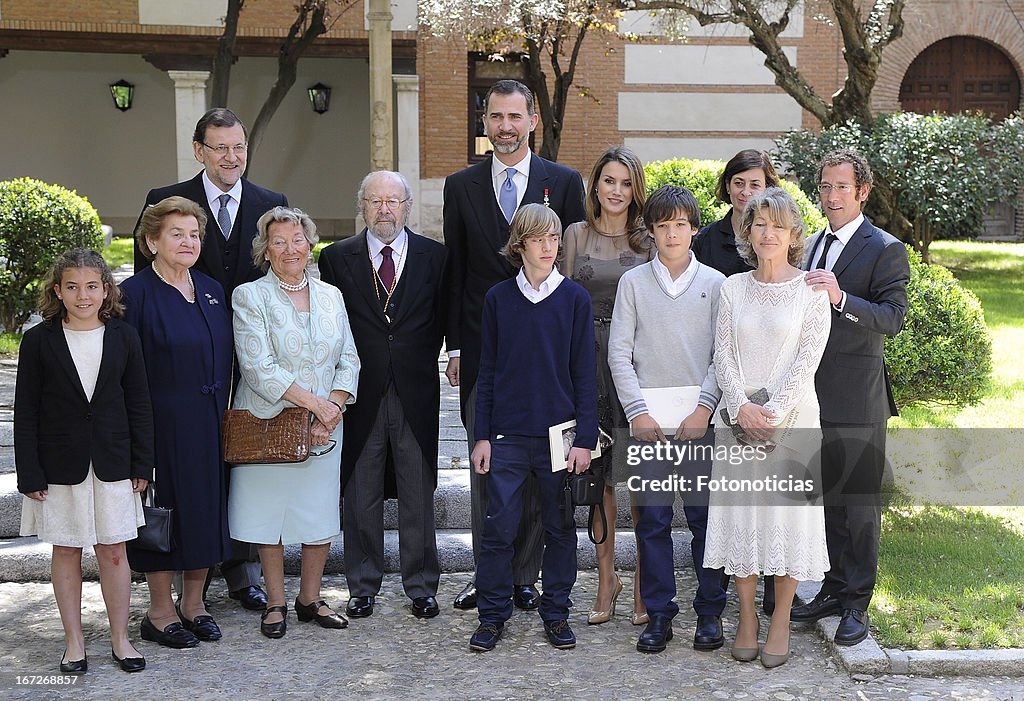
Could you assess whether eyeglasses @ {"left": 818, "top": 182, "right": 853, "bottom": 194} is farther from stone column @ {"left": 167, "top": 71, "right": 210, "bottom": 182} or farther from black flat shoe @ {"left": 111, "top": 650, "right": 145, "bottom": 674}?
stone column @ {"left": 167, "top": 71, "right": 210, "bottom": 182}

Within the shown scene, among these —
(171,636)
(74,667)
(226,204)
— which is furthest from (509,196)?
(74,667)

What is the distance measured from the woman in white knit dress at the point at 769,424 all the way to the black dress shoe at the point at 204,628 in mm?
2110

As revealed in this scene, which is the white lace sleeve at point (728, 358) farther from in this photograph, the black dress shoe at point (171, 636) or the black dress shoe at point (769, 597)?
the black dress shoe at point (171, 636)

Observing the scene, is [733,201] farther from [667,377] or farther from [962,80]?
[962,80]

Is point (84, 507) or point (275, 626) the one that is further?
point (275, 626)

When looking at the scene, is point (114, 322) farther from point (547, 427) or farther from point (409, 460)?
point (547, 427)

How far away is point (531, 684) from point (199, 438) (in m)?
1.70

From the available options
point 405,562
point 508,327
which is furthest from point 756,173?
point 405,562

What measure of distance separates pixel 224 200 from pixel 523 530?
204 cm

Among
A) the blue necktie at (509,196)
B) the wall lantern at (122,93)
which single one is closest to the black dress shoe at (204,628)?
the blue necktie at (509,196)

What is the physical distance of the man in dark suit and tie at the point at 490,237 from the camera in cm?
517

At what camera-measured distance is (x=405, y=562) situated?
5.19m

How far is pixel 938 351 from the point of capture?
6.21m

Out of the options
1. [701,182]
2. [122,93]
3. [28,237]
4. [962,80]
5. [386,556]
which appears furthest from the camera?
[122,93]
